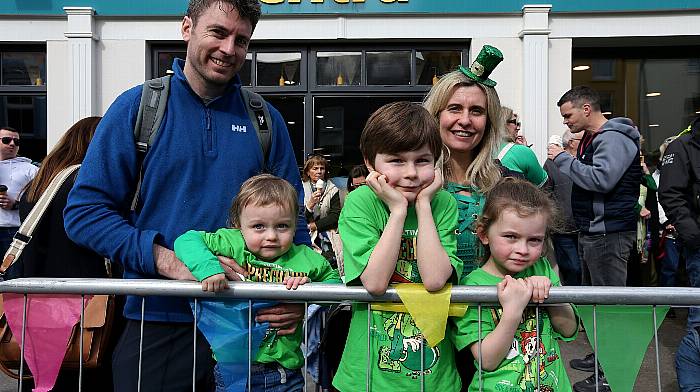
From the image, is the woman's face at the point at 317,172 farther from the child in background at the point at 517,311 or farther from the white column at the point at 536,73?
the child in background at the point at 517,311

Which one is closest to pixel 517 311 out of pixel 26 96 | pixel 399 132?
pixel 399 132

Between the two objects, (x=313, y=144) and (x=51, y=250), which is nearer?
(x=51, y=250)

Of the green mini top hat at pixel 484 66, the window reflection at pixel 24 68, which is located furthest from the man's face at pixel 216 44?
the window reflection at pixel 24 68

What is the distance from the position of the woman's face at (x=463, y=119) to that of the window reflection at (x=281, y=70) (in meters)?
7.03

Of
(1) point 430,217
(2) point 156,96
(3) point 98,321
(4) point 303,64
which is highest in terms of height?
(4) point 303,64

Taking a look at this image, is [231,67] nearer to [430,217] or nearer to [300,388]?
[430,217]

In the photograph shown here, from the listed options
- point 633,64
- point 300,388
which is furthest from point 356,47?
point 300,388

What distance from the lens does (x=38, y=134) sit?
9477 mm

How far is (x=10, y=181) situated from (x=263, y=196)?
602cm

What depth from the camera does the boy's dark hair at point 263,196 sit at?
2318mm

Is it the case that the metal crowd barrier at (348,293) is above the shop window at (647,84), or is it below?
below

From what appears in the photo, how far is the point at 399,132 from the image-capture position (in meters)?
2.13

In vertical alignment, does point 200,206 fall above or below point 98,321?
above

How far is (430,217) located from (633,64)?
898cm
